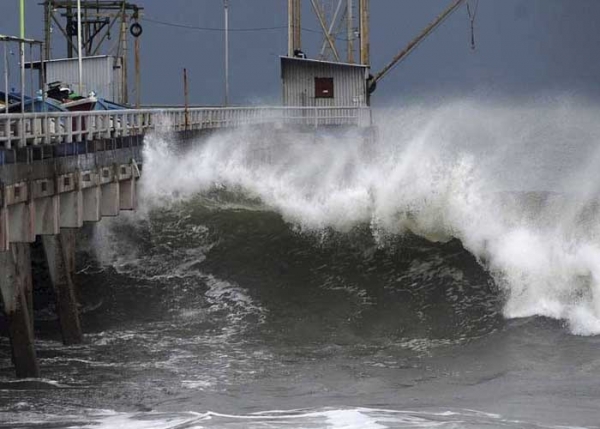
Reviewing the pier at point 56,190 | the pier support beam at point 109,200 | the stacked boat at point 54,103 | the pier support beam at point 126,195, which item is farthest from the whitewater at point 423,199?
the pier support beam at point 109,200

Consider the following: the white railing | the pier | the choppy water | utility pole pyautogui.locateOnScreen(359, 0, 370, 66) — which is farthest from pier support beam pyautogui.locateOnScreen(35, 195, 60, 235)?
utility pole pyautogui.locateOnScreen(359, 0, 370, 66)

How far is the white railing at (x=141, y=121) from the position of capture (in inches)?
925

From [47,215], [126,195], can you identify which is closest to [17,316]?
[47,215]

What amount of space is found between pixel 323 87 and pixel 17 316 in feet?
119

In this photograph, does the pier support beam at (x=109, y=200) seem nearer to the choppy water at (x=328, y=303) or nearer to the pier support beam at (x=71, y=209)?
the choppy water at (x=328, y=303)

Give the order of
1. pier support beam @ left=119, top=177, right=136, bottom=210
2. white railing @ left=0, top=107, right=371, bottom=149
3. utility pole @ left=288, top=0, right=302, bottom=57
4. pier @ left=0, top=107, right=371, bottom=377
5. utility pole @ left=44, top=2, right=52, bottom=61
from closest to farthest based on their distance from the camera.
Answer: pier @ left=0, top=107, right=371, bottom=377 < white railing @ left=0, top=107, right=371, bottom=149 < pier support beam @ left=119, top=177, right=136, bottom=210 < utility pole @ left=288, top=0, right=302, bottom=57 < utility pole @ left=44, top=2, right=52, bottom=61

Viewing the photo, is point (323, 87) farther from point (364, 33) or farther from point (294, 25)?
point (294, 25)

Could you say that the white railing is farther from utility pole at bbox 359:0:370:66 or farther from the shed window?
utility pole at bbox 359:0:370:66

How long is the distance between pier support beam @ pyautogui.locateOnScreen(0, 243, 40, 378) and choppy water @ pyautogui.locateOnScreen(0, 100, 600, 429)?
1.82ft

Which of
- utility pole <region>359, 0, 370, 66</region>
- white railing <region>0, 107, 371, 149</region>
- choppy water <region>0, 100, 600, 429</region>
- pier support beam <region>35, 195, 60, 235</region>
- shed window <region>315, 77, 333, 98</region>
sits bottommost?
choppy water <region>0, 100, 600, 429</region>

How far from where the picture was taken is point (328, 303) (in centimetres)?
2786

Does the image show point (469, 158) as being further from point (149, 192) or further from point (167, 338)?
point (167, 338)

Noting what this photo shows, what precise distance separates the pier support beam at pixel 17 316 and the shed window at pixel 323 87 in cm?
3547

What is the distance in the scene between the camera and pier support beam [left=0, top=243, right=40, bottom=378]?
72.6 feet
